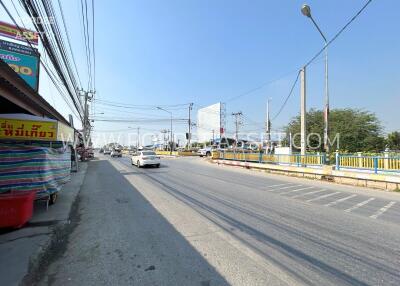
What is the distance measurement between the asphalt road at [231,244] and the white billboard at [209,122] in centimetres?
5864

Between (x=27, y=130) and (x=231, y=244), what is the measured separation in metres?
10.2

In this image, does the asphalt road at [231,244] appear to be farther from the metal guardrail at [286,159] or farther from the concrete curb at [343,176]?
the metal guardrail at [286,159]

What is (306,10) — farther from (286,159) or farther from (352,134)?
(352,134)

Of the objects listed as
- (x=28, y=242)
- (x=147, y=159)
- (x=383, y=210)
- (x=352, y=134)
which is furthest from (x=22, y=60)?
(x=352, y=134)

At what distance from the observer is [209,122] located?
250ft

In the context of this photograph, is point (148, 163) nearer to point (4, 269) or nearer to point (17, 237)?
point (17, 237)

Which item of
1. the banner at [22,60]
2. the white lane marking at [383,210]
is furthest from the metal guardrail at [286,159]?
the banner at [22,60]

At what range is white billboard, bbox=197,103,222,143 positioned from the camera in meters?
70.8

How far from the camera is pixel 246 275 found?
148 inches

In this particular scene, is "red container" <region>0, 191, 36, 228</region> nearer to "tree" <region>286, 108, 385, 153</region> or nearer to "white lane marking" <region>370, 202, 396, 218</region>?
"white lane marking" <region>370, 202, 396, 218</region>

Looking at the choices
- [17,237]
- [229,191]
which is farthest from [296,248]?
[229,191]

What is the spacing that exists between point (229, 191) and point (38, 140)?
27.5 ft

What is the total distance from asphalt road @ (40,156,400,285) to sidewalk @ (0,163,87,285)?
362 mm

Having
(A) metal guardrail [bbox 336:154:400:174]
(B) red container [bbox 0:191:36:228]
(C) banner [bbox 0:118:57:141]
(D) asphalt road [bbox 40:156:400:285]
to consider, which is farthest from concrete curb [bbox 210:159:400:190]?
(C) banner [bbox 0:118:57:141]
